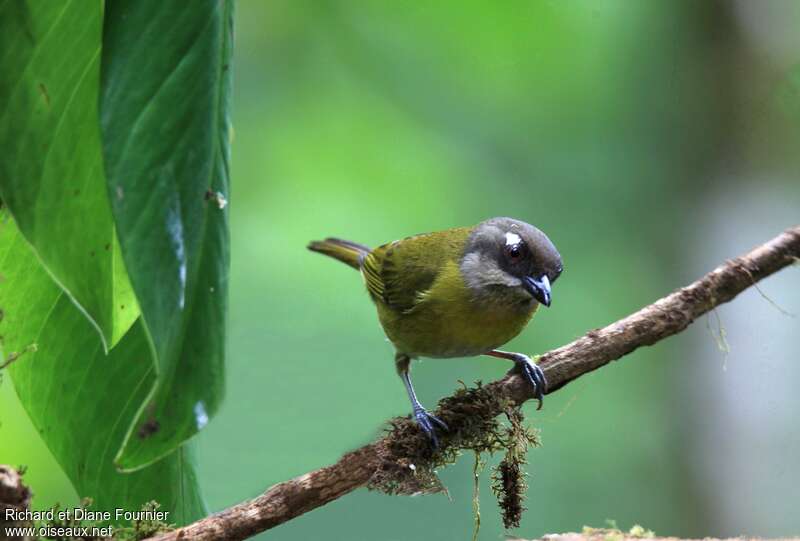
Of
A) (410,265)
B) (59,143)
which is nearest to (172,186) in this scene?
(59,143)

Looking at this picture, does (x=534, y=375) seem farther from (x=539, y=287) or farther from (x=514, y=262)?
(x=514, y=262)

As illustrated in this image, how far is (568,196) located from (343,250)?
62.5 inches

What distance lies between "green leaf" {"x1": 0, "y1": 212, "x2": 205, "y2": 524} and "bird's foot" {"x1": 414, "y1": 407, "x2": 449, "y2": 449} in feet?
1.87

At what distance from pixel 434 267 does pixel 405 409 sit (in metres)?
0.89

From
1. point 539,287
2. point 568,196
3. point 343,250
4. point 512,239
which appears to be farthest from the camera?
point 568,196

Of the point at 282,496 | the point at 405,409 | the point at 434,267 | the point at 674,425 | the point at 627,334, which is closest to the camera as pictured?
the point at 282,496

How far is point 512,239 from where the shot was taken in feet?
9.52

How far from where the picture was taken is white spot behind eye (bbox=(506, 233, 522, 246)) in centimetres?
288

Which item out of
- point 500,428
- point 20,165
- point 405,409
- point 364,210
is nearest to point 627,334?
point 500,428

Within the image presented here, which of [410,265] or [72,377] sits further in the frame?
[410,265]

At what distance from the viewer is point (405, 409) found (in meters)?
3.83

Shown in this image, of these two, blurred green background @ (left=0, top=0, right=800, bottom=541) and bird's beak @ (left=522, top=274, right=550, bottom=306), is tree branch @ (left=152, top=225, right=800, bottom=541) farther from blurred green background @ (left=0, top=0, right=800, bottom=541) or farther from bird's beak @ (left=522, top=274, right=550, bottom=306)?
blurred green background @ (left=0, top=0, right=800, bottom=541)

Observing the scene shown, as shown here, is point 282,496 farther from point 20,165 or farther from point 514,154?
point 514,154

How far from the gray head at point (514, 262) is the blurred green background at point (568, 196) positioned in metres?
1.05
